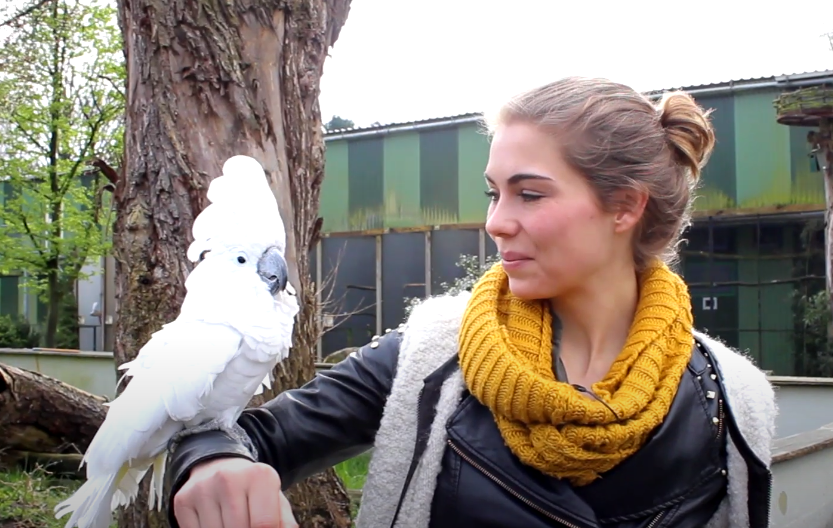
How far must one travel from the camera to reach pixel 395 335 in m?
1.50

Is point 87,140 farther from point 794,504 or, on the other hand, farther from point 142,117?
point 794,504

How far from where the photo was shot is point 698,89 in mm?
9578

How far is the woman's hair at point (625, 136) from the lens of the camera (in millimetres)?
→ 1396

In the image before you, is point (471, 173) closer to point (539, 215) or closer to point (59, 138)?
point (59, 138)

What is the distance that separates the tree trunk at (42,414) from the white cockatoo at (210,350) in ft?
9.35

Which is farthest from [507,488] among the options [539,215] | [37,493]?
[37,493]

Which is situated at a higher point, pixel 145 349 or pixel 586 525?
pixel 145 349

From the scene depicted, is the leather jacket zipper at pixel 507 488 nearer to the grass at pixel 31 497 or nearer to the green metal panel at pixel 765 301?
the grass at pixel 31 497

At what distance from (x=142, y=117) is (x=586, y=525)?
6.89ft

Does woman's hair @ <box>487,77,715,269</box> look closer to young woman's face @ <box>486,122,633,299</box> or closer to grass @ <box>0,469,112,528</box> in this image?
young woman's face @ <box>486,122,633,299</box>

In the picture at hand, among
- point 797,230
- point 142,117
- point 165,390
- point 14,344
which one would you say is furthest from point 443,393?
point 14,344

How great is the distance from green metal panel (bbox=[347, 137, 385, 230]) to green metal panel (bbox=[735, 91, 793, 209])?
5132mm

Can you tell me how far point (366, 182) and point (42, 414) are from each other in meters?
7.86

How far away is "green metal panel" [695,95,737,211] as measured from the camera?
31.4ft
